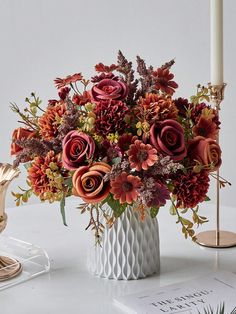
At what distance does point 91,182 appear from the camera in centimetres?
130

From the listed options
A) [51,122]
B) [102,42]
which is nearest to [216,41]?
[51,122]

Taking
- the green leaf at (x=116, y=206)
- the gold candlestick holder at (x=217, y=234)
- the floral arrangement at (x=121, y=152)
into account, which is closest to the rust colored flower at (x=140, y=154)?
the floral arrangement at (x=121, y=152)

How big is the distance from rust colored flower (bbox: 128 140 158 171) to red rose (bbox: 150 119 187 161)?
21 millimetres

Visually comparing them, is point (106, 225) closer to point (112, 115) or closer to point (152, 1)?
point (112, 115)

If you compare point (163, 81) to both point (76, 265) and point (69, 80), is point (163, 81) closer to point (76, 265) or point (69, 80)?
point (69, 80)

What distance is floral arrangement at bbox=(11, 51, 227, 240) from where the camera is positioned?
130cm

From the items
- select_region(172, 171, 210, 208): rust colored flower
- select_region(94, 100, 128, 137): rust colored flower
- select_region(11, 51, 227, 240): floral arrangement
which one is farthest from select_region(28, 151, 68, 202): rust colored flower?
select_region(172, 171, 210, 208): rust colored flower

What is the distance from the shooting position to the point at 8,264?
1.55 metres

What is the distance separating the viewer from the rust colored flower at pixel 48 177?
1.34 m

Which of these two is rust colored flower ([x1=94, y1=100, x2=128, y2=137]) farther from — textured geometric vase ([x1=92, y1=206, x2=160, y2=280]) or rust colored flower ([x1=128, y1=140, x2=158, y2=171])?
textured geometric vase ([x1=92, y1=206, x2=160, y2=280])

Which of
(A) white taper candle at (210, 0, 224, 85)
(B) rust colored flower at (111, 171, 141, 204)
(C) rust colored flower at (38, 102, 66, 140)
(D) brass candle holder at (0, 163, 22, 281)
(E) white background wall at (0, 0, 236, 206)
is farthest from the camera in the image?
(E) white background wall at (0, 0, 236, 206)

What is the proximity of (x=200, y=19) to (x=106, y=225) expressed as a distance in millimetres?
1872

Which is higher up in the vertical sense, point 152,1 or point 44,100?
point 152,1

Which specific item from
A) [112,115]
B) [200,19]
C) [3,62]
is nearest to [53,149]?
[112,115]
